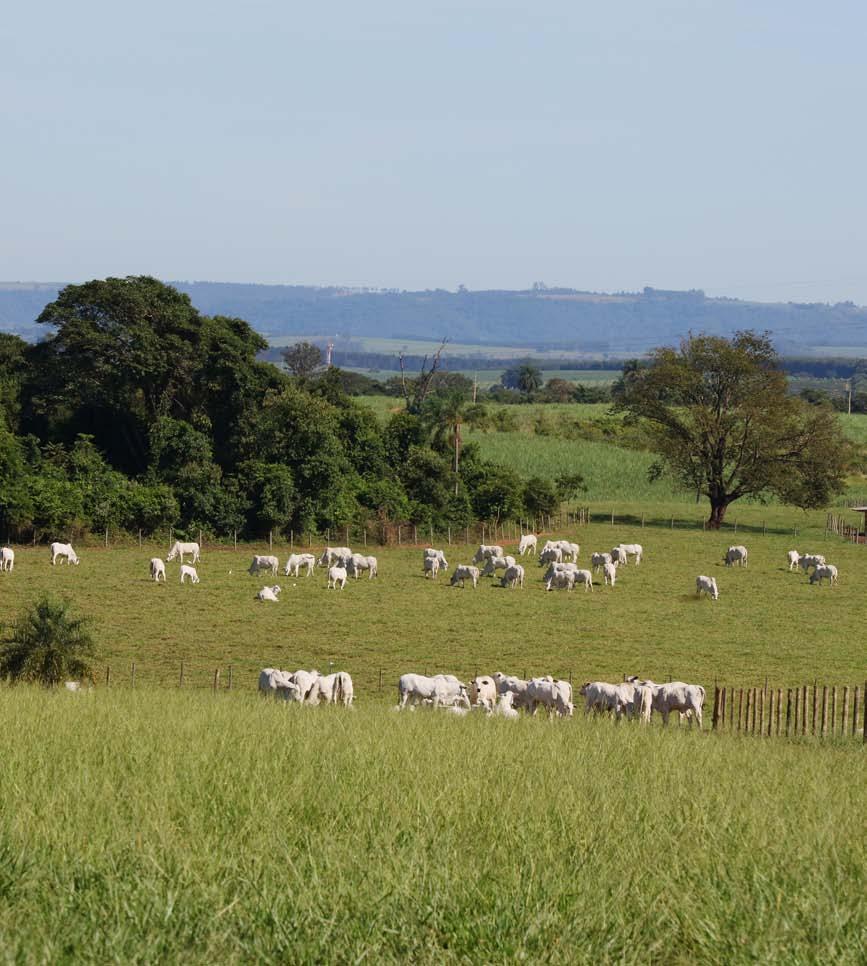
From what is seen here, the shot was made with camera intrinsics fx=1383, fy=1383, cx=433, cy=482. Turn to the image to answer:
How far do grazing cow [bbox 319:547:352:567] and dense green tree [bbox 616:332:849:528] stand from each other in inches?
1037

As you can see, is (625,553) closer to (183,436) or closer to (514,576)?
(514,576)

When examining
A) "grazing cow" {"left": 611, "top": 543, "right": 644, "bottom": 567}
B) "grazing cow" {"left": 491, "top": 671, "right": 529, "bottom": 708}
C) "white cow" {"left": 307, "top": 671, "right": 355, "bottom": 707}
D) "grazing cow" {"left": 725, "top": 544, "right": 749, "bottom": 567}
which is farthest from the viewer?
"grazing cow" {"left": 725, "top": 544, "right": 749, "bottom": 567}

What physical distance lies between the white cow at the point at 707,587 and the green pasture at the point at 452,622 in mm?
501

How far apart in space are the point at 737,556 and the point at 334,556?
1633 centimetres

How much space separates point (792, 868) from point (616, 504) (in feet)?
231

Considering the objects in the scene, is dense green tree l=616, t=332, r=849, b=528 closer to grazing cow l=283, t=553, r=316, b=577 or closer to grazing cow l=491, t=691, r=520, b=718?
grazing cow l=283, t=553, r=316, b=577

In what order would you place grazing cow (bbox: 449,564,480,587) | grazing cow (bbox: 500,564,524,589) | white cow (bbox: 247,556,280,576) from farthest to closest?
1. white cow (bbox: 247,556,280,576)
2. grazing cow (bbox: 500,564,524,589)
3. grazing cow (bbox: 449,564,480,587)

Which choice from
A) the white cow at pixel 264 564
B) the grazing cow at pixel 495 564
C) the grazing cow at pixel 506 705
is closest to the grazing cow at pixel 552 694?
the grazing cow at pixel 506 705

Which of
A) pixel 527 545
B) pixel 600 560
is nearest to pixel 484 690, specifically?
pixel 600 560

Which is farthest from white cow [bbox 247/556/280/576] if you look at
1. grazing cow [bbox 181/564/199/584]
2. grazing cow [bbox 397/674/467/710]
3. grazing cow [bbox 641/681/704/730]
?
grazing cow [bbox 641/681/704/730]

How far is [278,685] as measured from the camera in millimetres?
25953

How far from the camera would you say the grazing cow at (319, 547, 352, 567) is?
158ft

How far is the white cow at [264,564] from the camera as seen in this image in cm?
4697

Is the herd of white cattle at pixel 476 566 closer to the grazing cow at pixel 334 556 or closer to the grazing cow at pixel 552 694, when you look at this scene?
the grazing cow at pixel 334 556
